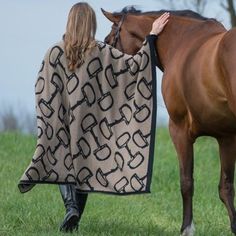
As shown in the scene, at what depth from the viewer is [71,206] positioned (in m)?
7.09

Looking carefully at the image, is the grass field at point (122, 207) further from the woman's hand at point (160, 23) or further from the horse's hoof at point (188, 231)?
the woman's hand at point (160, 23)

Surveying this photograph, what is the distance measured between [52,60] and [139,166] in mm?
1157

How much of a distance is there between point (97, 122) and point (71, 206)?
0.75m

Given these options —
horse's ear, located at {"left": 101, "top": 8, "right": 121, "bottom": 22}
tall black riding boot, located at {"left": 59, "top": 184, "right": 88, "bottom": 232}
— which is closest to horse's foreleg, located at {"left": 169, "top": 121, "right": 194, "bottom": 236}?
tall black riding boot, located at {"left": 59, "top": 184, "right": 88, "bottom": 232}

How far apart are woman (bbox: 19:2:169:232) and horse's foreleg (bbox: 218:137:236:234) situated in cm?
80

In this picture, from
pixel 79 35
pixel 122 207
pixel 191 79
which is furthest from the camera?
pixel 122 207

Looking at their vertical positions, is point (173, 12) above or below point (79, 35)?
below

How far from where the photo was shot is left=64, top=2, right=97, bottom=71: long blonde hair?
7004mm

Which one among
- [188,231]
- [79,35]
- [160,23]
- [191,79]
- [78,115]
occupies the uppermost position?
[79,35]

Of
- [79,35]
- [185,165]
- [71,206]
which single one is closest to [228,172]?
[185,165]

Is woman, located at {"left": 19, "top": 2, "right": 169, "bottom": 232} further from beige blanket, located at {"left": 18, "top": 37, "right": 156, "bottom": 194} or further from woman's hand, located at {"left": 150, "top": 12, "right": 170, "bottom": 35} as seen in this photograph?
woman's hand, located at {"left": 150, "top": 12, "right": 170, "bottom": 35}

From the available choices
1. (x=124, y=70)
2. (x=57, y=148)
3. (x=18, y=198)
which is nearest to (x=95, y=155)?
(x=57, y=148)

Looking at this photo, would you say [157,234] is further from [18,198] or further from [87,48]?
[18,198]

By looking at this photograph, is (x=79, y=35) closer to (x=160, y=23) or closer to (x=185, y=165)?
(x=160, y=23)
